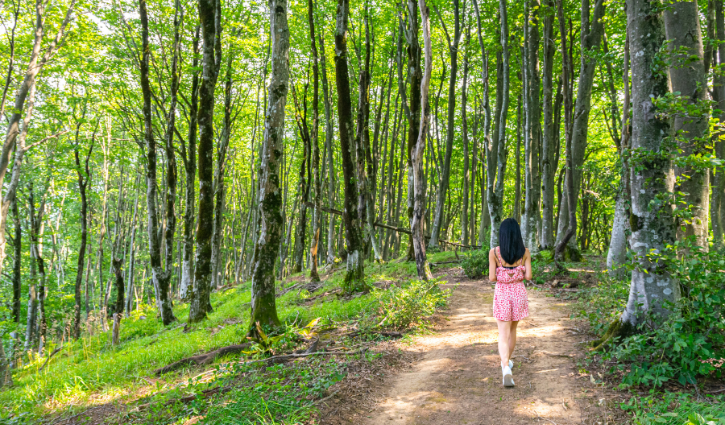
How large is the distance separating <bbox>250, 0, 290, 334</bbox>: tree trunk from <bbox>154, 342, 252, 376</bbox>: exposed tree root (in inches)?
15.0

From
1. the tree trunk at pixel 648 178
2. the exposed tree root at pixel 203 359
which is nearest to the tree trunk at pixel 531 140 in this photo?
the tree trunk at pixel 648 178

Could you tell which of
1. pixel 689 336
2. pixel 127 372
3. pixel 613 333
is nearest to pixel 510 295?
pixel 613 333

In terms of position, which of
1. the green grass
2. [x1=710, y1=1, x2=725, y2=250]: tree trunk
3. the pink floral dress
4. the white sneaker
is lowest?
the green grass

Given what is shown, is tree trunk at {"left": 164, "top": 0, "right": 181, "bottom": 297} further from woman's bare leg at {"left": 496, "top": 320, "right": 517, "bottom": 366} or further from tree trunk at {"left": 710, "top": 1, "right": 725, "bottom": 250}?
tree trunk at {"left": 710, "top": 1, "right": 725, "bottom": 250}

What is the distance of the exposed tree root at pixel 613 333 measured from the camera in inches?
175

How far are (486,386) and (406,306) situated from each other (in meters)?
2.55

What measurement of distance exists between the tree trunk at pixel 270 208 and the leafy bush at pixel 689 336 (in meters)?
5.15

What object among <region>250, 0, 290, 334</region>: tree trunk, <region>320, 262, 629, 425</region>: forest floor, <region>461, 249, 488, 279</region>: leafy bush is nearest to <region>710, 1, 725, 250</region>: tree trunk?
<region>461, 249, 488, 279</region>: leafy bush

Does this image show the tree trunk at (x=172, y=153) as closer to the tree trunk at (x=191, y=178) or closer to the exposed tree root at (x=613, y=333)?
the tree trunk at (x=191, y=178)

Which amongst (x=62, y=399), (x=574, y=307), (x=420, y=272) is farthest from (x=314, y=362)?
(x=574, y=307)

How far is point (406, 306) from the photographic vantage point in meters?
6.88

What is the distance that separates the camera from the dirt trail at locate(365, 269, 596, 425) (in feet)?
12.6

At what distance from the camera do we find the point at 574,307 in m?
7.12

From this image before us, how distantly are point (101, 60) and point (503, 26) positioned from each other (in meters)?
14.4
